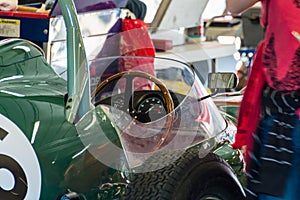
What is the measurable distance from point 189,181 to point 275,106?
0.50 metres

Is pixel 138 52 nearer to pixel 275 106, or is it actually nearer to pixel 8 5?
pixel 8 5

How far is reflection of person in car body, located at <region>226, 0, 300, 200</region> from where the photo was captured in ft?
4.60

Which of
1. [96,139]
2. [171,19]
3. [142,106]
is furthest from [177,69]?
[171,19]

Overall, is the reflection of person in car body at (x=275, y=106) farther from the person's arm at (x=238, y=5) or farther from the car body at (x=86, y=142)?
the car body at (x=86, y=142)

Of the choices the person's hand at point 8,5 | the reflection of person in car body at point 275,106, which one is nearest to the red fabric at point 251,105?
the reflection of person in car body at point 275,106

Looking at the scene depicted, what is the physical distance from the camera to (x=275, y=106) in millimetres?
1438

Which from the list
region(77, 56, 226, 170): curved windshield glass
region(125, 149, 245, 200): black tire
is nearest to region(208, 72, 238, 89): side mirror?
region(77, 56, 226, 170): curved windshield glass

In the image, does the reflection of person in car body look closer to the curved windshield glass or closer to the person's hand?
the curved windshield glass

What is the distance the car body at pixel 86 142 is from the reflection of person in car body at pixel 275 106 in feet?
1.30

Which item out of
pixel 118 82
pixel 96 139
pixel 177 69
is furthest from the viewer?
pixel 118 82

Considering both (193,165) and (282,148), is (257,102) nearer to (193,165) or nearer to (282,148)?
(282,148)

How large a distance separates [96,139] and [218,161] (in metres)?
0.46

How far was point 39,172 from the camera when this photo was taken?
5.25 feet

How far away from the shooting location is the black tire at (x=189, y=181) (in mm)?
1803
